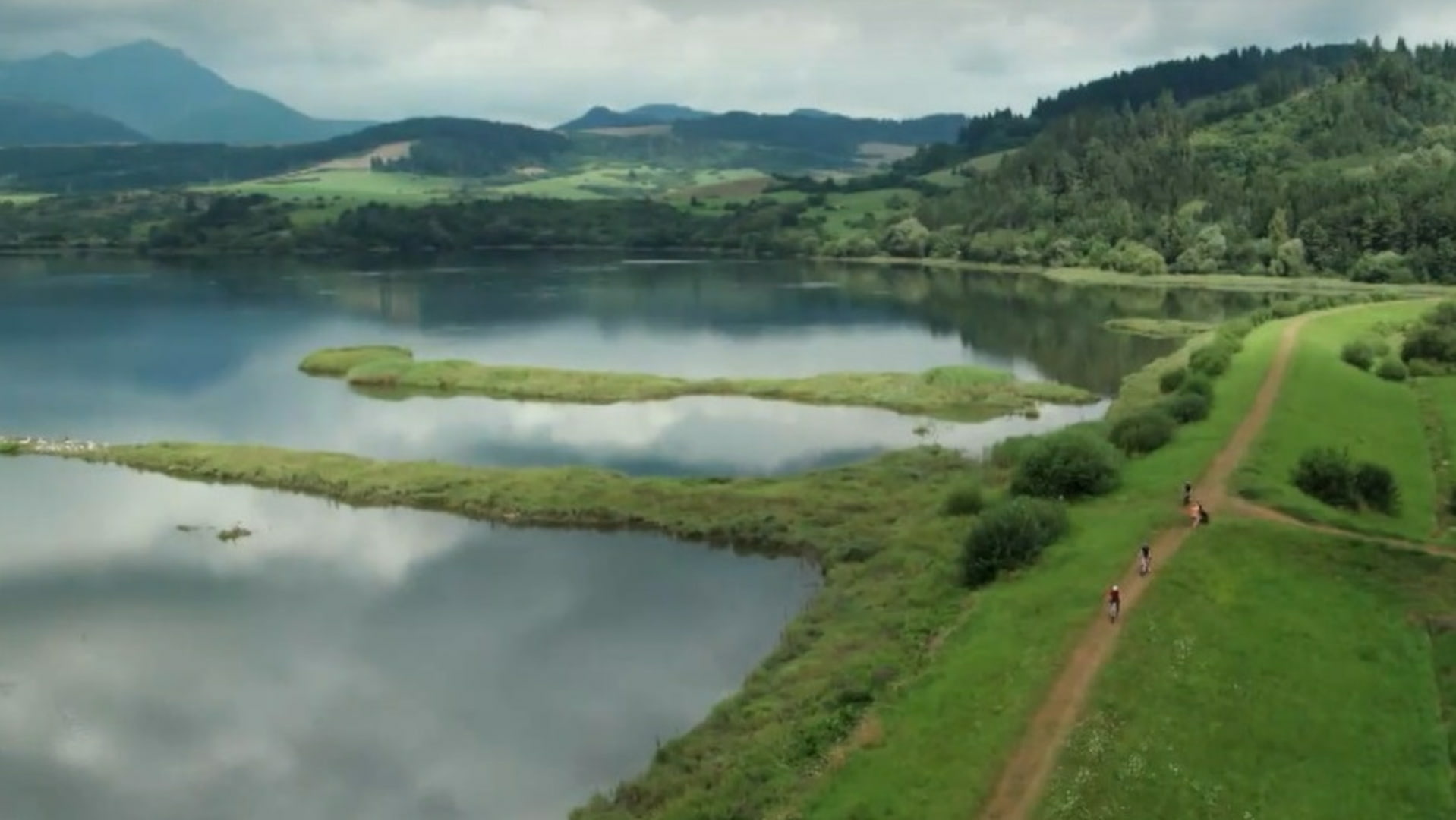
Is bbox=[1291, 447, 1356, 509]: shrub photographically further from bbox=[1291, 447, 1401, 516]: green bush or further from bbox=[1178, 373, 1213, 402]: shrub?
bbox=[1178, 373, 1213, 402]: shrub

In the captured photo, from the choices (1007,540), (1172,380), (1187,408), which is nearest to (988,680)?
(1007,540)

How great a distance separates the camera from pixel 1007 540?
4891cm

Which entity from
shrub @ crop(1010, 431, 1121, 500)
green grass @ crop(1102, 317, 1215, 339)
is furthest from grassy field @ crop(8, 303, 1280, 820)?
green grass @ crop(1102, 317, 1215, 339)

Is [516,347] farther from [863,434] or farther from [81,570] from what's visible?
[81,570]

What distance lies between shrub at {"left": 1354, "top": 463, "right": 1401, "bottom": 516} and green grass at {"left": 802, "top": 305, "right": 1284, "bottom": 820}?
6.92 meters

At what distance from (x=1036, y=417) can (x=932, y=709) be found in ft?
202

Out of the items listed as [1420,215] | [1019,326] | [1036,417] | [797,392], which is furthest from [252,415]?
[1420,215]

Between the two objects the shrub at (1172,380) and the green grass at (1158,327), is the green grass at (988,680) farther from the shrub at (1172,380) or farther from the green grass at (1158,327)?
the green grass at (1158,327)

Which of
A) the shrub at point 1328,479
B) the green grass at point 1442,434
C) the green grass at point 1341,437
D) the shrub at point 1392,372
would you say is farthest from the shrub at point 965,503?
the shrub at point 1392,372

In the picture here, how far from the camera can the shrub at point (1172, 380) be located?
3332 inches

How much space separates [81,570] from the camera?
60688 millimetres

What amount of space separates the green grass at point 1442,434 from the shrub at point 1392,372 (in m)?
0.93

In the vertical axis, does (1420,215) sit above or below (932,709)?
above

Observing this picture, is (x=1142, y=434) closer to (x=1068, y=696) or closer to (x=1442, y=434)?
(x=1442, y=434)
